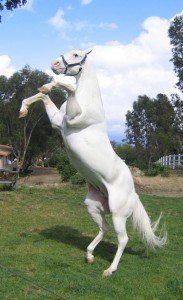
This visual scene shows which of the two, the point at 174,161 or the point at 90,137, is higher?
the point at 90,137

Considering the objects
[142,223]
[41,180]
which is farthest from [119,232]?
[41,180]

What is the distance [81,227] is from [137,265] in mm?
3340

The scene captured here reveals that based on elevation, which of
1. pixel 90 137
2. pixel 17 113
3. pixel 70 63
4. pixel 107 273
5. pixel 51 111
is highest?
pixel 17 113

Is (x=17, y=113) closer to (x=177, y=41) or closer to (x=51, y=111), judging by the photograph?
(x=177, y=41)

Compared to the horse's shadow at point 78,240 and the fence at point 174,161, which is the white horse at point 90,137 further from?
the fence at point 174,161

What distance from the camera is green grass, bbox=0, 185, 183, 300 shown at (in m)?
5.46

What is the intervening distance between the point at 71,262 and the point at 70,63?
295cm

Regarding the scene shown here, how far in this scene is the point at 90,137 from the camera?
639 cm

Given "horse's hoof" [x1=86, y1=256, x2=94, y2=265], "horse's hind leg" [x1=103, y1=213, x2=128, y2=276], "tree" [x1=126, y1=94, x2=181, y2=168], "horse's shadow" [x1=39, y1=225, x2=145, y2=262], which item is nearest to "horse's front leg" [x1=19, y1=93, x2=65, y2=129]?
"horse's hind leg" [x1=103, y1=213, x2=128, y2=276]

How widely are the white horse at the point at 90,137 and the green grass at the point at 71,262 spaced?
45 cm

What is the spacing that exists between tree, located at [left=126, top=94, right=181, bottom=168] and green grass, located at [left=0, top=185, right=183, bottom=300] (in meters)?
44.5

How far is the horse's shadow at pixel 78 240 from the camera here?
775 centimetres

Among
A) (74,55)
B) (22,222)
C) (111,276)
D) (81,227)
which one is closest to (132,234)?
(81,227)

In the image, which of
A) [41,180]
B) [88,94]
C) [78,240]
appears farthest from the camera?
[41,180]
